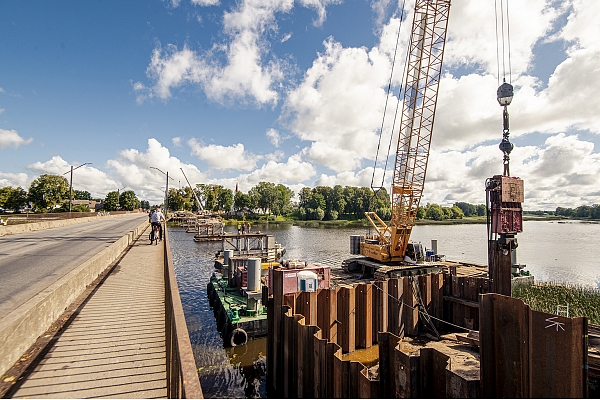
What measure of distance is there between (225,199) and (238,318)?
115991 mm

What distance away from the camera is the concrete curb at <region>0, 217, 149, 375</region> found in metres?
4.11

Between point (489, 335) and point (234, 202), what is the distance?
409 feet

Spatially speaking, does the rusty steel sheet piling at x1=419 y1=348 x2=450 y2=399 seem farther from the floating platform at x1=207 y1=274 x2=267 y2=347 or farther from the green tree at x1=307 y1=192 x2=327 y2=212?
the green tree at x1=307 y1=192 x2=327 y2=212

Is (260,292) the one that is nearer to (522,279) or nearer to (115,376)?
(115,376)

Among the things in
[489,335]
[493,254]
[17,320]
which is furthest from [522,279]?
[17,320]

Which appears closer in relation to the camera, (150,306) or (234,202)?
(150,306)

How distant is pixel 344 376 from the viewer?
227 inches

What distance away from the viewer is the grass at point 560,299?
14.3 meters

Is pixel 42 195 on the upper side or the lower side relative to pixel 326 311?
upper

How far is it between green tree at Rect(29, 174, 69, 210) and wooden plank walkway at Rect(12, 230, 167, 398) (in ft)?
269

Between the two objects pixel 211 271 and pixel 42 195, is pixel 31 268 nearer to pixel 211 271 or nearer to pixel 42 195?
pixel 211 271

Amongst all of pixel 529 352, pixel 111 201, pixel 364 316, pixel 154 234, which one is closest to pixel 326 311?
pixel 364 316

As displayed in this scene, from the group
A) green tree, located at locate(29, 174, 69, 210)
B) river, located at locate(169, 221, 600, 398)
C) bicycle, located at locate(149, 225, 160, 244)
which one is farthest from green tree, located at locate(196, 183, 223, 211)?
bicycle, located at locate(149, 225, 160, 244)

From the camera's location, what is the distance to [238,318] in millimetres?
13125
